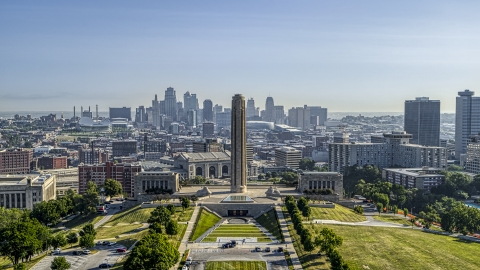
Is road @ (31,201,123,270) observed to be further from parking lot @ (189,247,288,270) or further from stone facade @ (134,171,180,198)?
stone facade @ (134,171,180,198)

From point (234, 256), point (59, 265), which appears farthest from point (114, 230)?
point (234, 256)

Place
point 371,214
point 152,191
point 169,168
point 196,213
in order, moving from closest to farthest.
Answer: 1. point 196,213
2. point 371,214
3. point 152,191
4. point 169,168

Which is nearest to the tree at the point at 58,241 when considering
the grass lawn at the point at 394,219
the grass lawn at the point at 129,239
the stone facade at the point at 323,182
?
the grass lawn at the point at 129,239

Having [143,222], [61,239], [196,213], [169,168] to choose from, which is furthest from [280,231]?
[169,168]

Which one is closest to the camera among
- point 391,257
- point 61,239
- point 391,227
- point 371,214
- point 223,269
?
point 223,269

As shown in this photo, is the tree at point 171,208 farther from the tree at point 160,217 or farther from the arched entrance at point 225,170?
the arched entrance at point 225,170

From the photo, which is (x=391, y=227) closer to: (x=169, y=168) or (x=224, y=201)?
(x=224, y=201)

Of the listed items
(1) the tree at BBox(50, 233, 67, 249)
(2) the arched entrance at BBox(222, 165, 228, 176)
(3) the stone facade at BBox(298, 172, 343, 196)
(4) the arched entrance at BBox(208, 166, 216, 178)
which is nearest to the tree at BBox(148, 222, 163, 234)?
(1) the tree at BBox(50, 233, 67, 249)

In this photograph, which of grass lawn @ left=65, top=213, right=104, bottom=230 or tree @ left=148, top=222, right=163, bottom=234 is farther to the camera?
grass lawn @ left=65, top=213, right=104, bottom=230
